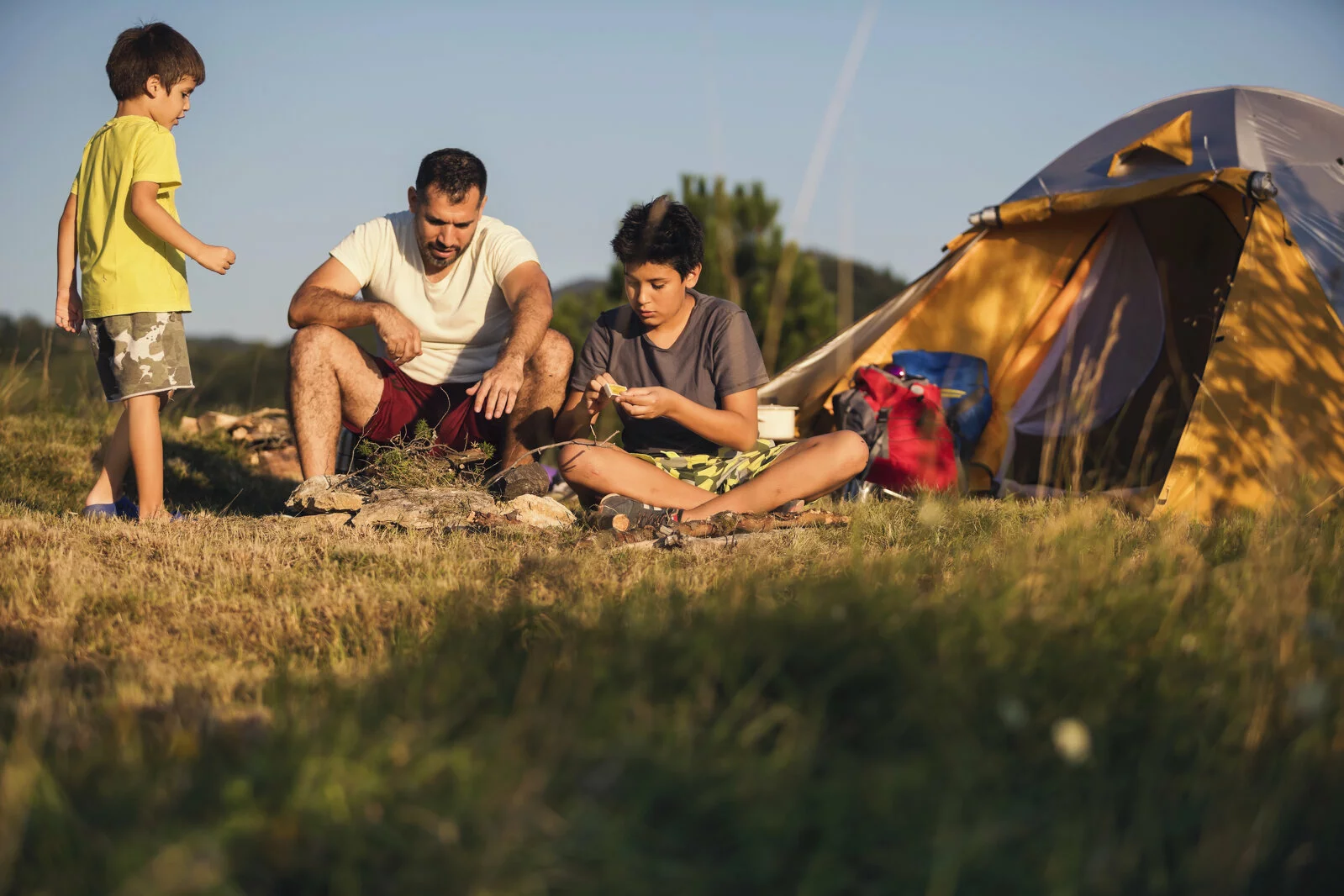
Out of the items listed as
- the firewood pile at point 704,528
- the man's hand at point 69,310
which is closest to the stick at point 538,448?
the firewood pile at point 704,528

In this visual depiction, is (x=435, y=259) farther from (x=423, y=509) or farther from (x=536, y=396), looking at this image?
(x=423, y=509)

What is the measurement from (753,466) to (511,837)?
2.96m

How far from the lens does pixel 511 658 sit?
1928 millimetres

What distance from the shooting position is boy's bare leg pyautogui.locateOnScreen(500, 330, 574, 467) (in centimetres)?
419

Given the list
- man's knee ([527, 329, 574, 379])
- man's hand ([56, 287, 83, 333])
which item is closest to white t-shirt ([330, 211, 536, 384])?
man's knee ([527, 329, 574, 379])

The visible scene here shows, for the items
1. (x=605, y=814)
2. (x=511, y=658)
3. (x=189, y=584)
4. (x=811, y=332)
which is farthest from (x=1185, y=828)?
(x=811, y=332)

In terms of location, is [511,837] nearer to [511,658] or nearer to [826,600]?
[511,658]

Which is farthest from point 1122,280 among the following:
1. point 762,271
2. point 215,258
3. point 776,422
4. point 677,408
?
point 762,271

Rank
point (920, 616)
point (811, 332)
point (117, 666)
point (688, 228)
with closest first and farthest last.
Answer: point (920, 616), point (117, 666), point (688, 228), point (811, 332)

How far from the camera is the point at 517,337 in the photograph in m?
4.00

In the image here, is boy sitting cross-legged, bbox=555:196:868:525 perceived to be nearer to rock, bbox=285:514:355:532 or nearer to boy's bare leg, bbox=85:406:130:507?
rock, bbox=285:514:355:532

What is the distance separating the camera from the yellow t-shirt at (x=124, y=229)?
3707mm

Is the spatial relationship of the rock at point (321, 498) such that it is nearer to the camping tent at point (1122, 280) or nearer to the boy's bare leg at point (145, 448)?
the boy's bare leg at point (145, 448)

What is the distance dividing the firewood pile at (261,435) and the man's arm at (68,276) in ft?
6.98
